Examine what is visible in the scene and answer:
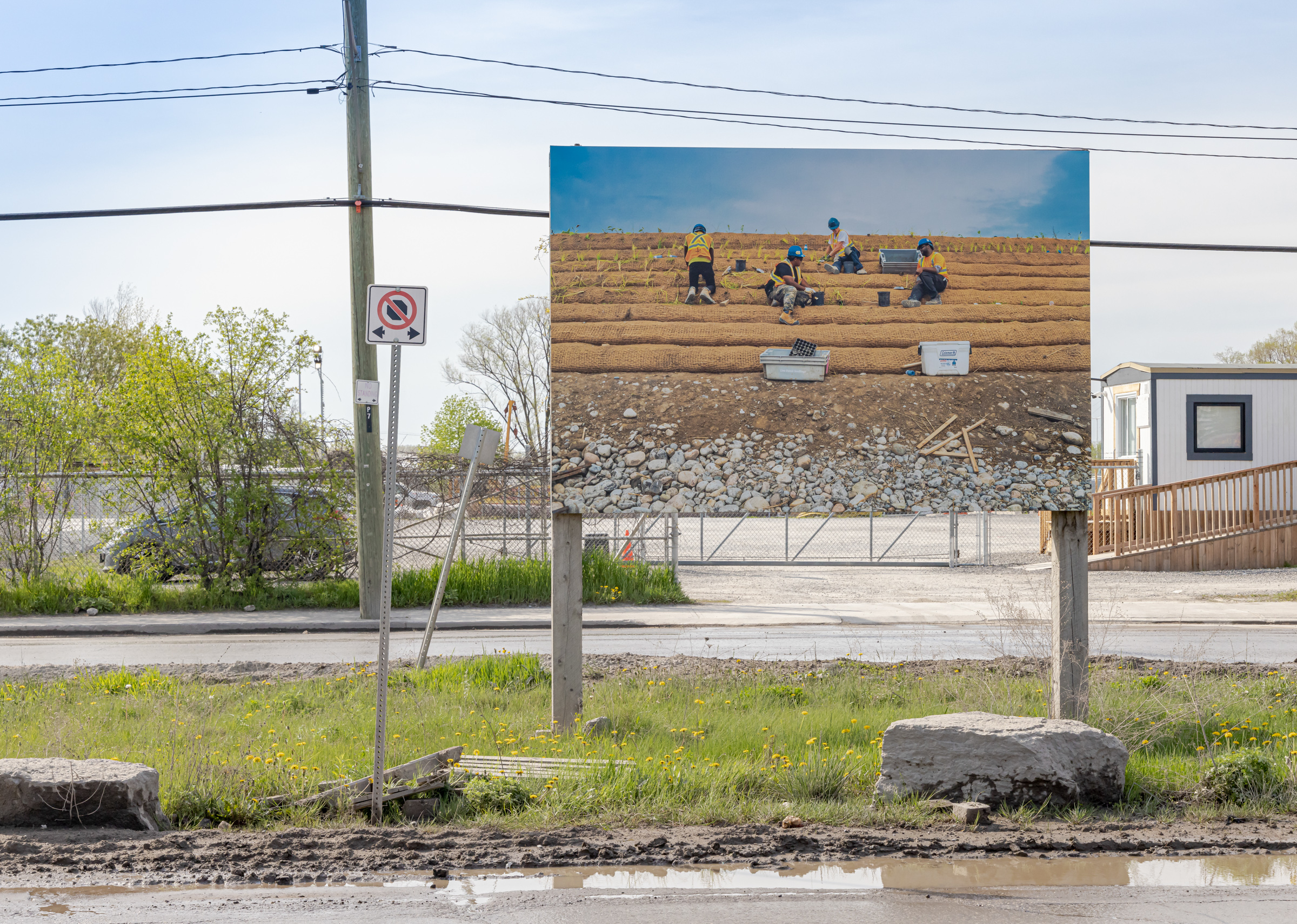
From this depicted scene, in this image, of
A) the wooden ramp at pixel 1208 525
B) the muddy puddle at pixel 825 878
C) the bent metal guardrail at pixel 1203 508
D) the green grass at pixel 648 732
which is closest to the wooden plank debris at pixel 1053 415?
the green grass at pixel 648 732

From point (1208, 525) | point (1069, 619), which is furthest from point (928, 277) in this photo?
point (1208, 525)

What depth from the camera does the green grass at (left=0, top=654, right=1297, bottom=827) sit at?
544 centimetres

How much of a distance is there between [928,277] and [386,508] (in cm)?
379

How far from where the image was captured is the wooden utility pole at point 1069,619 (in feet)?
22.0

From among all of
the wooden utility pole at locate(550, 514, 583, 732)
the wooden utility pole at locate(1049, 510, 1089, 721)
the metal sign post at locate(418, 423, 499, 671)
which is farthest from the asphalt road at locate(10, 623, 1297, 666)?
the wooden utility pole at locate(550, 514, 583, 732)

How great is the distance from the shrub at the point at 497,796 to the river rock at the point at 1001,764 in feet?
6.57

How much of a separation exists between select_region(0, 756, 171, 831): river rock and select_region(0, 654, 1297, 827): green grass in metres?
0.29

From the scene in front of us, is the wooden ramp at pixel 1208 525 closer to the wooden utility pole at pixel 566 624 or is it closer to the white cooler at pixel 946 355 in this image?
the white cooler at pixel 946 355

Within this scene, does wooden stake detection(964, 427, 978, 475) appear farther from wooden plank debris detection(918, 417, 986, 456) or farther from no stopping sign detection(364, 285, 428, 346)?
no stopping sign detection(364, 285, 428, 346)

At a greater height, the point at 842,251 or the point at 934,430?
the point at 842,251

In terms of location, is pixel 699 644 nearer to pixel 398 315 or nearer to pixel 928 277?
pixel 928 277

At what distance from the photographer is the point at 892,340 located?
6625 mm

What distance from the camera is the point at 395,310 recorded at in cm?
559

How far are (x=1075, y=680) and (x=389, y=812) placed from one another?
14.7 ft
